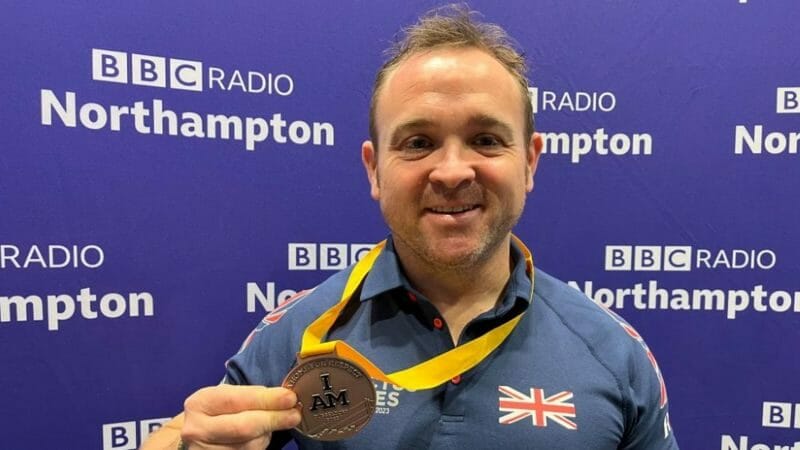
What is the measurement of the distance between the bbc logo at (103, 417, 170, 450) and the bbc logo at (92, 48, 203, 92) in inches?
41.9

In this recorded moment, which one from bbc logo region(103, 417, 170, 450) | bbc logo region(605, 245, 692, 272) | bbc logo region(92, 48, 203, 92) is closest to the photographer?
bbc logo region(92, 48, 203, 92)

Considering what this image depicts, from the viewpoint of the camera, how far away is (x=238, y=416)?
2.96ft

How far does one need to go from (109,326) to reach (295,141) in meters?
0.82

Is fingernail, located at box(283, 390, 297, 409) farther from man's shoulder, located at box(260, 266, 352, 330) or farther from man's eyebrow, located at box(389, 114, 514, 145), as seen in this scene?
man's eyebrow, located at box(389, 114, 514, 145)

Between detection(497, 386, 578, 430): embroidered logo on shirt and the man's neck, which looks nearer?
detection(497, 386, 578, 430): embroidered logo on shirt

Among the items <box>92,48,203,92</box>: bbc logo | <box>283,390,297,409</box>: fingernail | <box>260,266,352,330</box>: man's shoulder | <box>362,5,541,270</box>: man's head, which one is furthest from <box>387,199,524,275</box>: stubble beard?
<box>92,48,203,92</box>: bbc logo

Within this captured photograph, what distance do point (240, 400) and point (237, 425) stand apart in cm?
4

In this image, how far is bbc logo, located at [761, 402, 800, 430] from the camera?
5.73 feet

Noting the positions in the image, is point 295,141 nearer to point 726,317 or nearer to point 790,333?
point 726,317

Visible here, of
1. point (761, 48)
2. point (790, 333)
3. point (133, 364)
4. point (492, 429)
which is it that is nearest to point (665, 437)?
point (492, 429)

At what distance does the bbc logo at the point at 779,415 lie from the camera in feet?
5.73

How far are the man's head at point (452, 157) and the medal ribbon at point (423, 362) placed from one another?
0.55 feet

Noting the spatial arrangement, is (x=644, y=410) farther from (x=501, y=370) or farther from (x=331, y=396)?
(x=331, y=396)

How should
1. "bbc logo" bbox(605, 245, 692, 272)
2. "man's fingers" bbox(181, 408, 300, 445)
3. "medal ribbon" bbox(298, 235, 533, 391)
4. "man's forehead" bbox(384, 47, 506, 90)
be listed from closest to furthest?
"man's fingers" bbox(181, 408, 300, 445) < "medal ribbon" bbox(298, 235, 533, 391) < "man's forehead" bbox(384, 47, 506, 90) < "bbc logo" bbox(605, 245, 692, 272)
